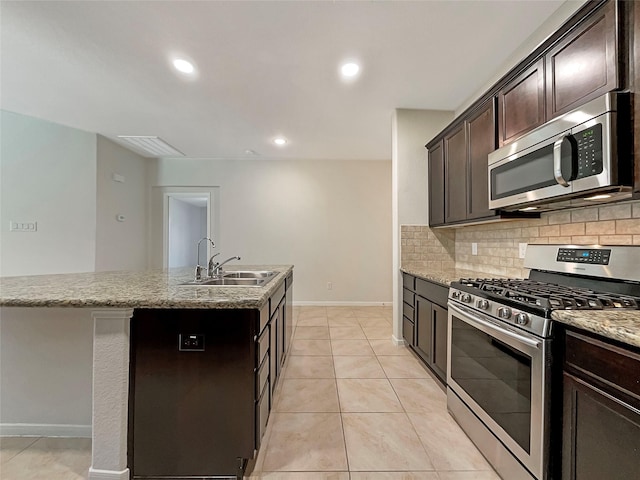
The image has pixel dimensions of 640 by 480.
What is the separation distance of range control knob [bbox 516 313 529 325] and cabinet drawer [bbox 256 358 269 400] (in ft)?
4.04

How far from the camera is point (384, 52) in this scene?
2271mm

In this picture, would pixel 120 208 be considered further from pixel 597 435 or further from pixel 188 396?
pixel 597 435

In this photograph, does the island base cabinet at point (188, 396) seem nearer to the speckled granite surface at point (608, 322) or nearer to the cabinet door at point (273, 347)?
the cabinet door at point (273, 347)

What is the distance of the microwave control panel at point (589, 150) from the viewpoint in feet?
4.12

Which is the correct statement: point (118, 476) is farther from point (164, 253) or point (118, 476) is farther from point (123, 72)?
point (164, 253)

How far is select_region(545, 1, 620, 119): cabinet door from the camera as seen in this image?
1260 millimetres

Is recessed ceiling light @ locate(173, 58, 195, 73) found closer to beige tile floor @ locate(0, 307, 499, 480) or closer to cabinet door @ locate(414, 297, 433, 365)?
beige tile floor @ locate(0, 307, 499, 480)

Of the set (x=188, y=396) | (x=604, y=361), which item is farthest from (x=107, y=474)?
(x=604, y=361)

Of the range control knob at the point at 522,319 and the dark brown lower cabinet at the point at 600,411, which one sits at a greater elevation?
the range control knob at the point at 522,319

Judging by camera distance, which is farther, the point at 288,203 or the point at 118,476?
the point at 288,203

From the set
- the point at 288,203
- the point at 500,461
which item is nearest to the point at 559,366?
the point at 500,461

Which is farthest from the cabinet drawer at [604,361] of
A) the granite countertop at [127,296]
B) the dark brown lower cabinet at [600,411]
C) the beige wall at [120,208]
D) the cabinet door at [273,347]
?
the beige wall at [120,208]

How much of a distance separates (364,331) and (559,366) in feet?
9.13

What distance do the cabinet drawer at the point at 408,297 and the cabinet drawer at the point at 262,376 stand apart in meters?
1.68
